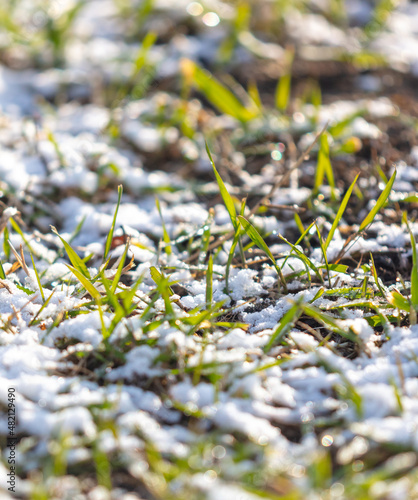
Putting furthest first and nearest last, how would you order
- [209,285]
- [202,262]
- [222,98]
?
[222,98] → [202,262] → [209,285]

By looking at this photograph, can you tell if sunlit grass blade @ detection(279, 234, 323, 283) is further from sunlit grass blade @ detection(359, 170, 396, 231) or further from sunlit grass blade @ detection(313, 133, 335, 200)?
sunlit grass blade @ detection(313, 133, 335, 200)

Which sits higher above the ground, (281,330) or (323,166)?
(323,166)

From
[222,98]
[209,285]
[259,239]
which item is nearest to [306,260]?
[259,239]

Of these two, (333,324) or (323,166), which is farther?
(323,166)

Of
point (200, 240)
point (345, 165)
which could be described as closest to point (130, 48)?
point (345, 165)

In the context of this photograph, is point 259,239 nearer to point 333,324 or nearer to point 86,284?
point 333,324

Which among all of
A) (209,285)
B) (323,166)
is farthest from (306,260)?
(323,166)

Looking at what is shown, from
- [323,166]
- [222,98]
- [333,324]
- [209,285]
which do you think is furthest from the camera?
[222,98]

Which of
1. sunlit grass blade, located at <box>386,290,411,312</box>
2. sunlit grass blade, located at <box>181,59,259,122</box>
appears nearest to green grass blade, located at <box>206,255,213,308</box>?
sunlit grass blade, located at <box>386,290,411,312</box>

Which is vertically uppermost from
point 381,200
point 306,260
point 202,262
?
point 381,200
